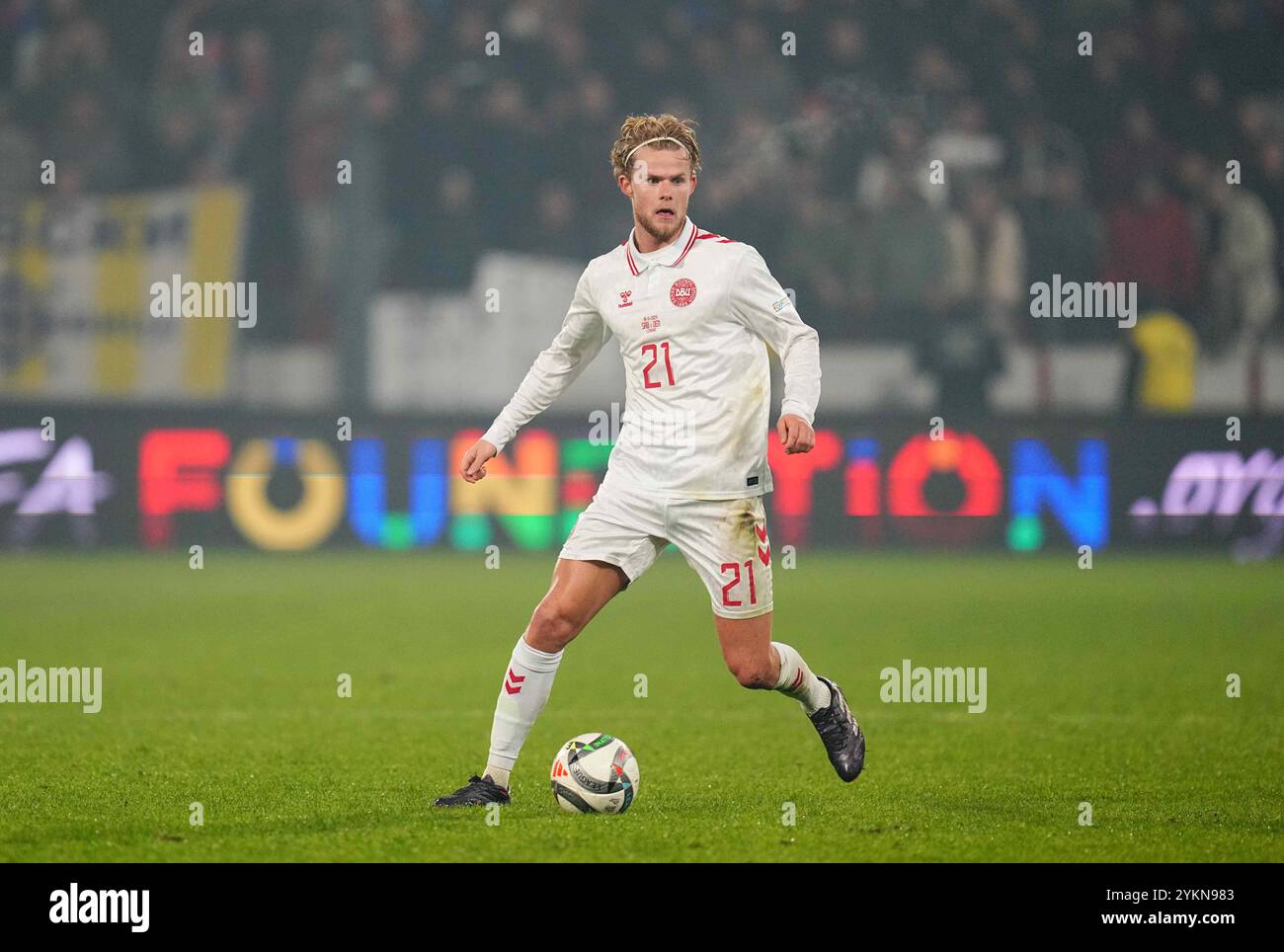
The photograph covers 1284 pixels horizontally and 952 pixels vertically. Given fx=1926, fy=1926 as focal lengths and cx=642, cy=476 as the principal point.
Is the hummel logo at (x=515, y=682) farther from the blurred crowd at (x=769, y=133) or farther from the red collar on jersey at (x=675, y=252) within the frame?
the blurred crowd at (x=769, y=133)

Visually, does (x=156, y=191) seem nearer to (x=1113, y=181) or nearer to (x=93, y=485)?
(x=93, y=485)

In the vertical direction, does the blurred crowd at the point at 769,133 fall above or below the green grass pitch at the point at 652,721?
above

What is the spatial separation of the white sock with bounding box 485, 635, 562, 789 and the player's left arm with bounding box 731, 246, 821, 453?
101cm

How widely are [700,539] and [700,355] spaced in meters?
0.52

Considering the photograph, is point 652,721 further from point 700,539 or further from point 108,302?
point 108,302

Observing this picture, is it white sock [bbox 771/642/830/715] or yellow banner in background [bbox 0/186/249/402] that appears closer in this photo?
white sock [bbox 771/642/830/715]

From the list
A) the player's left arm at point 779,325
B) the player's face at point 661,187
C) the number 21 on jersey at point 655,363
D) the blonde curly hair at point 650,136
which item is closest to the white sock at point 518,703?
the number 21 on jersey at point 655,363

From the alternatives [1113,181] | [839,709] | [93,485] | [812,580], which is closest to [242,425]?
[93,485]

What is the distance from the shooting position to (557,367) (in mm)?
5711

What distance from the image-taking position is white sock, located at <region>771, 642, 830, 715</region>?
219 inches

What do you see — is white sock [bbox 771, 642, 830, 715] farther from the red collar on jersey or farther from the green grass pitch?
the red collar on jersey

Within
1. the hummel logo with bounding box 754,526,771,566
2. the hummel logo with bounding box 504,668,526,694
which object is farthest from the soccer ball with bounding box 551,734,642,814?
the hummel logo with bounding box 754,526,771,566

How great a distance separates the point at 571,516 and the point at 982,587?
10.3ft

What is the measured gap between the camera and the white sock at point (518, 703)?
545 cm
